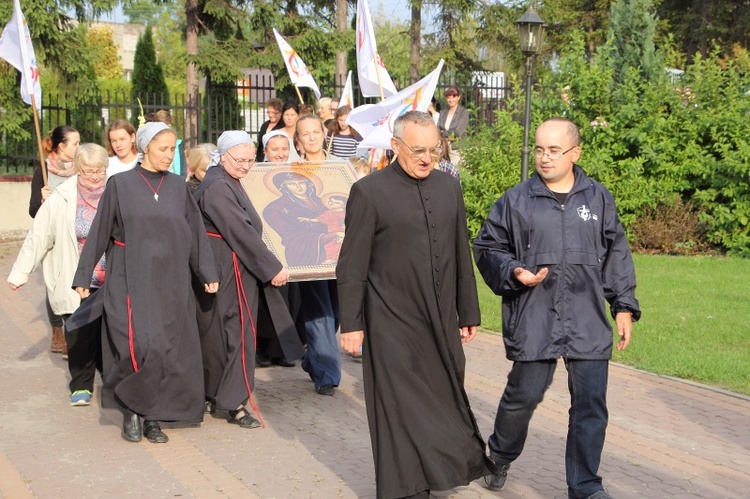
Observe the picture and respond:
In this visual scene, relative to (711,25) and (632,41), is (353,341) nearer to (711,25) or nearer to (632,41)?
(632,41)

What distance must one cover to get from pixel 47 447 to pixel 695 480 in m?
3.67

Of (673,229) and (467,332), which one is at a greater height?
(467,332)

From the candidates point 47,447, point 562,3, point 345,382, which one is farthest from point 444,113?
point 562,3

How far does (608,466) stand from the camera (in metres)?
6.18

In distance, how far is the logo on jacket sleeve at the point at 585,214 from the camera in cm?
529

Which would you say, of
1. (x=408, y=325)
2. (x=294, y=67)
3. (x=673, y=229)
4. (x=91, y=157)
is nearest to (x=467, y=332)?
(x=408, y=325)

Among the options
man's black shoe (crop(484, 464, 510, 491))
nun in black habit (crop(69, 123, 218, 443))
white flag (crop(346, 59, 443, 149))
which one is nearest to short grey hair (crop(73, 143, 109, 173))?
nun in black habit (crop(69, 123, 218, 443))

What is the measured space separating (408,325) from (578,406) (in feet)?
2.93

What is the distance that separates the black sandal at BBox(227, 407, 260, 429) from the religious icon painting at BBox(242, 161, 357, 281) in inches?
36.8

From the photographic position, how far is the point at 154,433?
678cm

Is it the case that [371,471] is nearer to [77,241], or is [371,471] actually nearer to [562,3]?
[77,241]

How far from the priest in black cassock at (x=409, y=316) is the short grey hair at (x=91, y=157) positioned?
3256mm

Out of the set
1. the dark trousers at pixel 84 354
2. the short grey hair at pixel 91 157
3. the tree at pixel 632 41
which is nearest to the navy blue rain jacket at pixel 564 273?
the dark trousers at pixel 84 354

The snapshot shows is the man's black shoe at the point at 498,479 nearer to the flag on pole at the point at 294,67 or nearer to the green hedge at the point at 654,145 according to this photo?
the flag on pole at the point at 294,67
